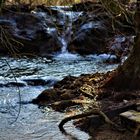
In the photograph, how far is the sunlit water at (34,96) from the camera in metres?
7.52

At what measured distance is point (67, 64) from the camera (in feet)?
53.7

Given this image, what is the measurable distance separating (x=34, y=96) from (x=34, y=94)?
12.4 inches

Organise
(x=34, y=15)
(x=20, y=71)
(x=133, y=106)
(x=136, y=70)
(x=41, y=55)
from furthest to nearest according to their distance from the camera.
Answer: (x=34, y=15) < (x=41, y=55) < (x=20, y=71) < (x=136, y=70) < (x=133, y=106)

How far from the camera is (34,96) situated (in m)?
10.9

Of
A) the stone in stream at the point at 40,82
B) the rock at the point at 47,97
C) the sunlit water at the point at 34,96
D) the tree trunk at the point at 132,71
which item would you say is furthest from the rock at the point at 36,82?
the tree trunk at the point at 132,71

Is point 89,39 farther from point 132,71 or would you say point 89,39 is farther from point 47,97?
point 132,71

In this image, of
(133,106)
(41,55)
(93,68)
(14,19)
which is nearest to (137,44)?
(133,106)

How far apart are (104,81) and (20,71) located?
4.96 metres

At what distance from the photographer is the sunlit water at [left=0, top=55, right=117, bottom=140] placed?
752cm

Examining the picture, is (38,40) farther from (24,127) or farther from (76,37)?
(24,127)

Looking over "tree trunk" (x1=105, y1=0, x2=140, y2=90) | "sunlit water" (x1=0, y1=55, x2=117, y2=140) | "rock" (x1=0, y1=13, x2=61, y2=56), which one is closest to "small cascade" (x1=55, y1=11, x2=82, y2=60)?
"sunlit water" (x1=0, y1=55, x2=117, y2=140)

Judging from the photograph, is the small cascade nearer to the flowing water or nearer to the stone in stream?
the flowing water

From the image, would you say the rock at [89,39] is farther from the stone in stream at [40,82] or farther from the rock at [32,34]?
the stone in stream at [40,82]

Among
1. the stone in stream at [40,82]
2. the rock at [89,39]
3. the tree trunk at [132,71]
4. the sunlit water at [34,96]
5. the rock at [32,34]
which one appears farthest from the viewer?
the rock at [32,34]
